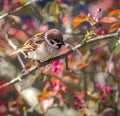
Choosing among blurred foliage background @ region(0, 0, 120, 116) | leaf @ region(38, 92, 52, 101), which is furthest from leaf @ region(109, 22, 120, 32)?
leaf @ region(38, 92, 52, 101)

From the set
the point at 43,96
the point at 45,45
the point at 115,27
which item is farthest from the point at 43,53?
the point at 43,96

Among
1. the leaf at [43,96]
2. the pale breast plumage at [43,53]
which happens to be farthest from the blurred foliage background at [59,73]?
the pale breast plumage at [43,53]

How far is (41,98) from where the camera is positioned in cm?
275

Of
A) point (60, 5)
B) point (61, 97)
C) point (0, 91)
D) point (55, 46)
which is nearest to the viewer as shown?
point (55, 46)

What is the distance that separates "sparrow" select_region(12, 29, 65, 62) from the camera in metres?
2.06

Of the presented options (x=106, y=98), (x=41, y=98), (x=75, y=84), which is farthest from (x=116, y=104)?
(x=41, y=98)

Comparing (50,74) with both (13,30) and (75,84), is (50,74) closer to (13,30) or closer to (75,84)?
(75,84)

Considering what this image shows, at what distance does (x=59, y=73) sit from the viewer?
286 centimetres

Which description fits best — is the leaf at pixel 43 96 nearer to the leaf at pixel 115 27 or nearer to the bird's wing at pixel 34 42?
the bird's wing at pixel 34 42

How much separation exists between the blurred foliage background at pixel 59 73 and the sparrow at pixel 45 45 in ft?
0.53

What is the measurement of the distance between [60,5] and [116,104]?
75 cm

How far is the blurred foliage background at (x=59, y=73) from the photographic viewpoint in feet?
8.82

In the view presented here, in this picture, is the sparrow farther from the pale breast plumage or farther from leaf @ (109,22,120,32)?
leaf @ (109,22,120,32)

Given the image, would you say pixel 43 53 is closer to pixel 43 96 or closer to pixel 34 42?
pixel 34 42
